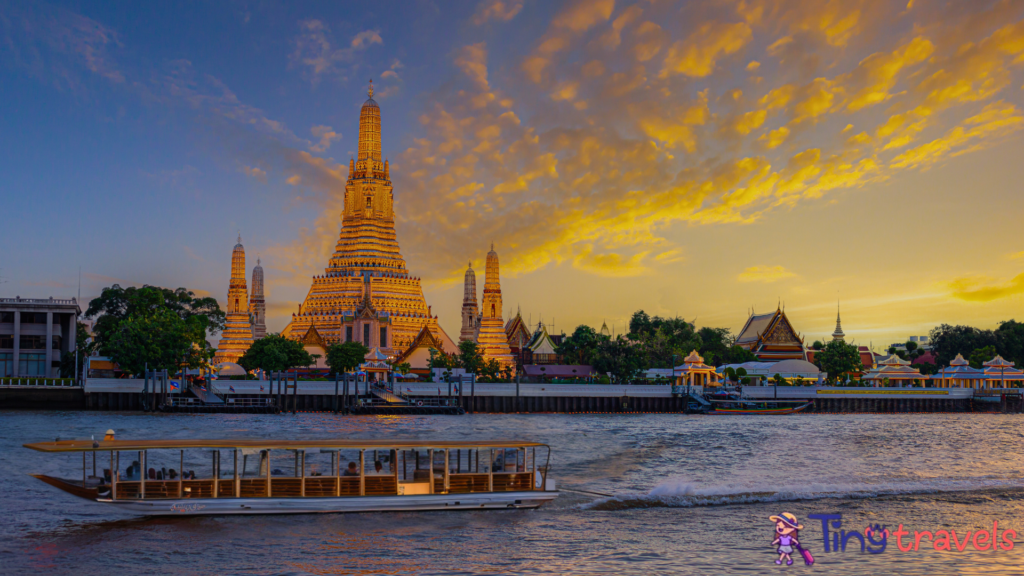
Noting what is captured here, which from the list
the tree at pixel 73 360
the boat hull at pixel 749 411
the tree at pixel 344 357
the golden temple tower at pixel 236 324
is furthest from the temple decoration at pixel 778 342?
the tree at pixel 73 360

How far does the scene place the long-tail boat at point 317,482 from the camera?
23.0 meters

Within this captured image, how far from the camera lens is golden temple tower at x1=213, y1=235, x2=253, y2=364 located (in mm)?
107000

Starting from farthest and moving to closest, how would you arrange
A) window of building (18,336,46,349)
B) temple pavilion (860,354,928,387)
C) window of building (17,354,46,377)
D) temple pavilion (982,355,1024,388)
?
temple pavilion (860,354,928,387)
temple pavilion (982,355,1024,388)
window of building (18,336,46,349)
window of building (17,354,46,377)

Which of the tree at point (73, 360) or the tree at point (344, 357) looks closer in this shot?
the tree at point (73, 360)

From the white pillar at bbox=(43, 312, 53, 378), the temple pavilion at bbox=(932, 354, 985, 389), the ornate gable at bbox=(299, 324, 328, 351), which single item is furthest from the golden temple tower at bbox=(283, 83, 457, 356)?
the temple pavilion at bbox=(932, 354, 985, 389)

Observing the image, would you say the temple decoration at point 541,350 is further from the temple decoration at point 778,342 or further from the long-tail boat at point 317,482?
the long-tail boat at point 317,482

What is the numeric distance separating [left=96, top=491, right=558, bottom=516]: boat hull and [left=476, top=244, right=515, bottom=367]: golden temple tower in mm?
81227

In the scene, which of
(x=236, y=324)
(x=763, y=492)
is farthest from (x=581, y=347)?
(x=763, y=492)

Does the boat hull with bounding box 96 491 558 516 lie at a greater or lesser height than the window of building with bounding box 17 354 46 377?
lesser

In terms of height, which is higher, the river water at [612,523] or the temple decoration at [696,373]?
the temple decoration at [696,373]

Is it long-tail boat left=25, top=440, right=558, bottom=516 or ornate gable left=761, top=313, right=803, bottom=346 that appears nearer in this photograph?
long-tail boat left=25, top=440, right=558, bottom=516

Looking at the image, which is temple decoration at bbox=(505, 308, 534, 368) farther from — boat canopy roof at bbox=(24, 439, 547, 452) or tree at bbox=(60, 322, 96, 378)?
boat canopy roof at bbox=(24, 439, 547, 452)

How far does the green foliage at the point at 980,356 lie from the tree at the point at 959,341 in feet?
18.0

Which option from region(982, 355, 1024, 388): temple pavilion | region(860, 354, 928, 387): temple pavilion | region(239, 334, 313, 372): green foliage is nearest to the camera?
region(239, 334, 313, 372): green foliage
